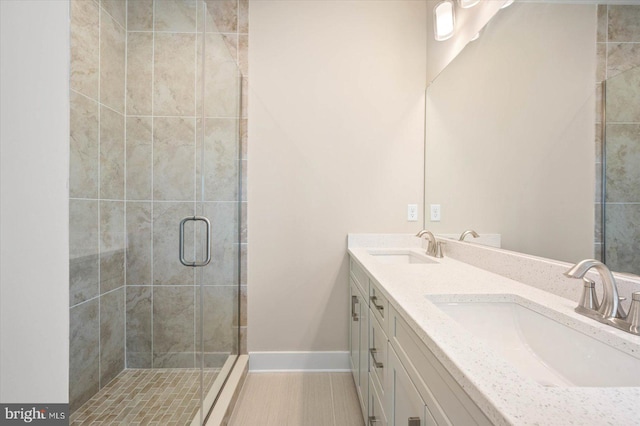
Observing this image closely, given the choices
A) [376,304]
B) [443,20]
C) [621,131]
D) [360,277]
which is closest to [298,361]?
[360,277]

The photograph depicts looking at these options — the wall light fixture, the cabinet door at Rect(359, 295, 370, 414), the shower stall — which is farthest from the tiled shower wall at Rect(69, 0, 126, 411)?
the wall light fixture

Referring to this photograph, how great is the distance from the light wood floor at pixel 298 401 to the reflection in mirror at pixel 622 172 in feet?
4.89

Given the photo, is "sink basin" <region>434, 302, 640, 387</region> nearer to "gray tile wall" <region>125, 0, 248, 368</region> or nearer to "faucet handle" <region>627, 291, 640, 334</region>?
"faucet handle" <region>627, 291, 640, 334</region>

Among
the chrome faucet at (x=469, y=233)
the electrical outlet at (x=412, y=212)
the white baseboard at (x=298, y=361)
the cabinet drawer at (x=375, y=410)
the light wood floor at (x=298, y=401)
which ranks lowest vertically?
the light wood floor at (x=298, y=401)

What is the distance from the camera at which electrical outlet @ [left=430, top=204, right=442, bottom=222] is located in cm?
208

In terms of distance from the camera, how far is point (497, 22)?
4.68 ft

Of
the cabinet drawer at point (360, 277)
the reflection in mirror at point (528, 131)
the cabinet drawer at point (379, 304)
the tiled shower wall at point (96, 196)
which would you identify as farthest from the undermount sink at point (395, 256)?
the tiled shower wall at point (96, 196)

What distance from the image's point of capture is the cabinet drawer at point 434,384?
537mm

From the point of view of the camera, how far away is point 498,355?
1.96 ft

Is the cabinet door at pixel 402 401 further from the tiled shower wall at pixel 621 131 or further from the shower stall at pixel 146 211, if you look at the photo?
the shower stall at pixel 146 211

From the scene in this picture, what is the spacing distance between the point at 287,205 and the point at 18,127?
1.47 metres

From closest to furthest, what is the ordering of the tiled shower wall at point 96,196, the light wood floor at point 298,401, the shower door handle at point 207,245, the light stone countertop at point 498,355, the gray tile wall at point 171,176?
the light stone countertop at point 498,355 < the tiled shower wall at point 96,196 < the gray tile wall at point 171,176 < the shower door handle at point 207,245 < the light wood floor at point 298,401

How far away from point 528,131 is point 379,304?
92cm

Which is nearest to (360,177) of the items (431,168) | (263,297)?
(431,168)
